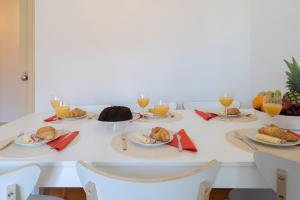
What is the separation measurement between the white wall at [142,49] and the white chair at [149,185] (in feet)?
5.51

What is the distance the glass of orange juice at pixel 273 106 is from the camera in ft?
3.27

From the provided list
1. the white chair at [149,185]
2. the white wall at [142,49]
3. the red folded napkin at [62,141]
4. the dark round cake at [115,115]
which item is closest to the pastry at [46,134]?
the red folded napkin at [62,141]

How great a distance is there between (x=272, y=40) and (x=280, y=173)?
1745mm

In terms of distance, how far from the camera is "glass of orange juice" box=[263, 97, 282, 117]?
996mm

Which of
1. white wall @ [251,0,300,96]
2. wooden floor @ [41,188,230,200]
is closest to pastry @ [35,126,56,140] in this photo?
wooden floor @ [41,188,230,200]

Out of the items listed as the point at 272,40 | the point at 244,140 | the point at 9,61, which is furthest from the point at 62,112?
the point at 9,61

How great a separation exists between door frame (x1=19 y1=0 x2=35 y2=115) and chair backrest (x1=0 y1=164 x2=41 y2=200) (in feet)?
6.22

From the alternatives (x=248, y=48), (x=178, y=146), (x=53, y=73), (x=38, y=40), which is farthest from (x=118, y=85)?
(x=178, y=146)

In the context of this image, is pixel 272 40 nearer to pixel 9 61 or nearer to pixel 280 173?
pixel 280 173

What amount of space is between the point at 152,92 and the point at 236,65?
0.88 m

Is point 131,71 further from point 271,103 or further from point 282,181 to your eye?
point 282,181

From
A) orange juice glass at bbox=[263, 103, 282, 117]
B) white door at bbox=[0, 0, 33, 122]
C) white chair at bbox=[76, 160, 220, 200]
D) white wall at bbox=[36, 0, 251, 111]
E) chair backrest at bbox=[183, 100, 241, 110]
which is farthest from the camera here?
white door at bbox=[0, 0, 33, 122]

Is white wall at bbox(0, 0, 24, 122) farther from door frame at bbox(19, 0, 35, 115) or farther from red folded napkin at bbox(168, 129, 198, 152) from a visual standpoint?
red folded napkin at bbox(168, 129, 198, 152)

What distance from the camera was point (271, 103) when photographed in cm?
102
